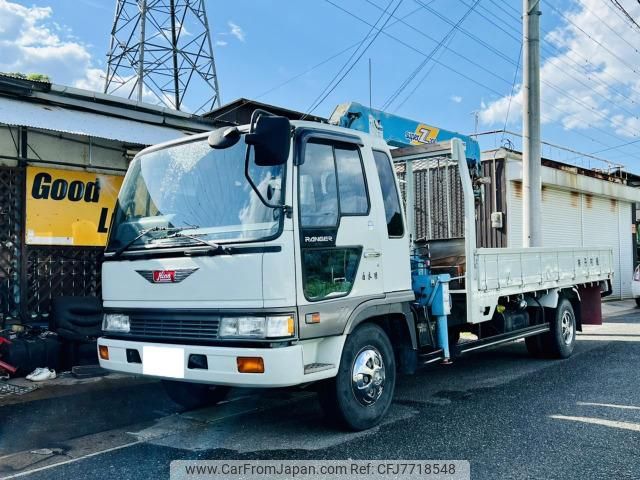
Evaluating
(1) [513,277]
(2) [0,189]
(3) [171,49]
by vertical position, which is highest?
(3) [171,49]

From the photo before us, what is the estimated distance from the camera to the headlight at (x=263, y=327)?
3.75m

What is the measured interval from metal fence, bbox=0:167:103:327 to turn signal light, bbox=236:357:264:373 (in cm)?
435

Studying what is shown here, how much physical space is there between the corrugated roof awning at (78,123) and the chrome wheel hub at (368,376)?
187 inches

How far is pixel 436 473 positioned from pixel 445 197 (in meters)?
3.61

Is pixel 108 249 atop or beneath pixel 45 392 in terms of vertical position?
atop

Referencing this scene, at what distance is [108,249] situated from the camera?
4.63 meters

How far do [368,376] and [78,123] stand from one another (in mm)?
5073

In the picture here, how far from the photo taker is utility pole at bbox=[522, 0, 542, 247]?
11000mm

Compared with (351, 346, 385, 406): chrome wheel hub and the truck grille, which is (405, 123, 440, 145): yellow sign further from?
the truck grille

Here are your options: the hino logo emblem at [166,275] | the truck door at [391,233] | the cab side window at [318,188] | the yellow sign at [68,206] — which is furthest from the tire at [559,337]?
the yellow sign at [68,206]

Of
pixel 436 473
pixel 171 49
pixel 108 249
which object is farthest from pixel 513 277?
pixel 171 49

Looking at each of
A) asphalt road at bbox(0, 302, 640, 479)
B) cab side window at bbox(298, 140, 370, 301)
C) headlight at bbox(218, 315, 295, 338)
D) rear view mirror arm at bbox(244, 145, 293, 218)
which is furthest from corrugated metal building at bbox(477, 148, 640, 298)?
headlight at bbox(218, 315, 295, 338)

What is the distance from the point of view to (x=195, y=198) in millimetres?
4258

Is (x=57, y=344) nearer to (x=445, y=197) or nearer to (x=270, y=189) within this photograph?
(x=270, y=189)
